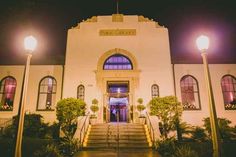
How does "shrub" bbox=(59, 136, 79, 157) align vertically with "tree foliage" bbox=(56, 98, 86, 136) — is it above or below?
below

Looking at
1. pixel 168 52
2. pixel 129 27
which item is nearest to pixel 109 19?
pixel 129 27

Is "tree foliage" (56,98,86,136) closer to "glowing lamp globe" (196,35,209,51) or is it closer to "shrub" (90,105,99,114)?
"shrub" (90,105,99,114)

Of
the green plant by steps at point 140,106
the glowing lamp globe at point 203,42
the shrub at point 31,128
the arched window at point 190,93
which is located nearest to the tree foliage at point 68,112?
the shrub at point 31,128

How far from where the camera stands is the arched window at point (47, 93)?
58.6 feet

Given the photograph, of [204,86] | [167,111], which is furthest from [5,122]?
[204,86]

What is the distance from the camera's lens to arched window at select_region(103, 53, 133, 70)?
18016 millimetres

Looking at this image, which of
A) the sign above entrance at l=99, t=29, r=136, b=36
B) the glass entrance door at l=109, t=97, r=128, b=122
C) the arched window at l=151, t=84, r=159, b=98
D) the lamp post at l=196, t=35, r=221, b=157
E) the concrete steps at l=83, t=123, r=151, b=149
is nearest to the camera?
the lamp post at l=196, t=35, r=221, b=157

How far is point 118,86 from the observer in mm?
19609

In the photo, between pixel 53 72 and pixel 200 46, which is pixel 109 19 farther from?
pixel 200 46

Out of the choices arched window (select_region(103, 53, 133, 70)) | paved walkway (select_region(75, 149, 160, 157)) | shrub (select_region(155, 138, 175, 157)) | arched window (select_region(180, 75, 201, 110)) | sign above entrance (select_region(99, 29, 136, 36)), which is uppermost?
sign above entrance (select_region(99, 29, 136, 36))

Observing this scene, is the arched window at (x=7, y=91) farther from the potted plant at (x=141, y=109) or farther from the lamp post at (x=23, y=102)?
the lamp post at (x=23, y=102)

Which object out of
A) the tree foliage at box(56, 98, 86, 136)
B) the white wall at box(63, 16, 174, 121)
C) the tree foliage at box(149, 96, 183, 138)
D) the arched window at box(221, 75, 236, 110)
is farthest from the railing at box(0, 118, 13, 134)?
the arched window at box(221, 75, 236, 110)

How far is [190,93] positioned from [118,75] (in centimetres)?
617

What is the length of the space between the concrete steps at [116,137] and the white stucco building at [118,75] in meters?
2.68
